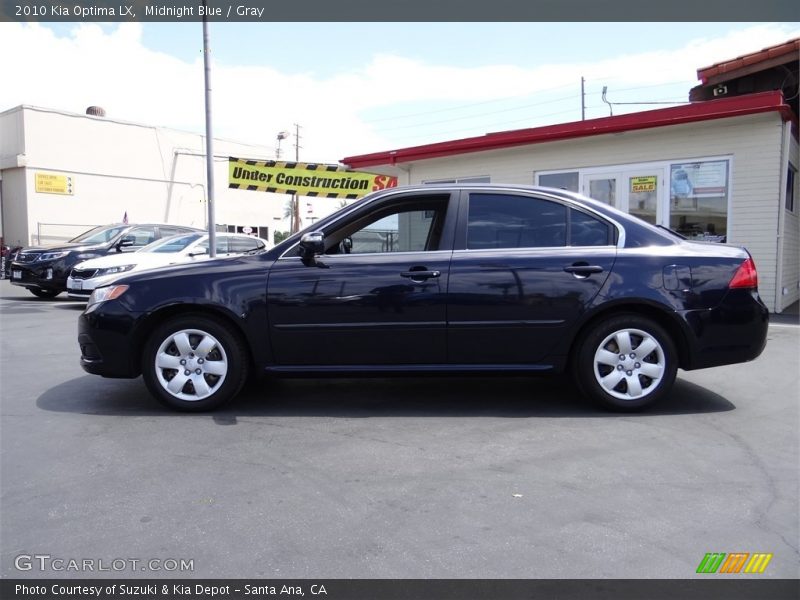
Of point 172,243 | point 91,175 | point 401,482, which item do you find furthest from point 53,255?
point 91,175

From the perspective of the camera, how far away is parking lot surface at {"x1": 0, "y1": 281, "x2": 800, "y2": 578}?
2629mm

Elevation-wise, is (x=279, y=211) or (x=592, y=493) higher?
(x=279, y=211)

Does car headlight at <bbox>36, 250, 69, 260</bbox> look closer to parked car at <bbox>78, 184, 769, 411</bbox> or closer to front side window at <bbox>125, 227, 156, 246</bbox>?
front side window at <bbox>125, 227, 156, 246</bbox>

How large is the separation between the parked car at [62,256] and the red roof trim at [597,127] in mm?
5096

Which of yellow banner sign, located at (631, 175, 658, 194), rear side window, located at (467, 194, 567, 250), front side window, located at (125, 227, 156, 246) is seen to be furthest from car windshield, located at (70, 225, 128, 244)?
rear side window, located at (467, 194, 567, 250)

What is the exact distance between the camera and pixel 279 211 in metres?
37.2

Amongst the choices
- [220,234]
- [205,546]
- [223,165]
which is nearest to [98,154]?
[223,165]

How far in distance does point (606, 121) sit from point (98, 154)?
25.4 meters

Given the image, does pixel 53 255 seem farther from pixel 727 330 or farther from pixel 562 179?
pixel 727 330

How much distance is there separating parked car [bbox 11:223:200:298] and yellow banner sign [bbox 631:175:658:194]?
31.8 feet

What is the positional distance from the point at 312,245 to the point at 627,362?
2.46 metres

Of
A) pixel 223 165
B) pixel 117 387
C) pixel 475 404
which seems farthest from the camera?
pixel 223 165

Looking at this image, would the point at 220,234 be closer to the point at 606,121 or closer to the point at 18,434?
the point at 606,121

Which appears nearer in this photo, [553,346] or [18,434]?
[18,434]
